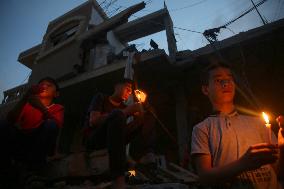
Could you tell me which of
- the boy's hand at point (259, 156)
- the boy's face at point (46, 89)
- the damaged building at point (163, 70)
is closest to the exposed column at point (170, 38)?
the damaged building at point (163, 70)

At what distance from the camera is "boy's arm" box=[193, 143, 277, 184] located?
155cm

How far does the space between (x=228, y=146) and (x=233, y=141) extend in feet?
0.20

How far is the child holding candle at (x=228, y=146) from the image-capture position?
164 centimetres

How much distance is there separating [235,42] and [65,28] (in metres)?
8.42

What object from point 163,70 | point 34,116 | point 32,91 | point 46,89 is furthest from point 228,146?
point 163,70

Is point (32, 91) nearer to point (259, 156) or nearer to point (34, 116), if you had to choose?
point (34, 116)

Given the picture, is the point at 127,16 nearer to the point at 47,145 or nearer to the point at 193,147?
the point at 47,145

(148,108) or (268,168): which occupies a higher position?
(148,108)

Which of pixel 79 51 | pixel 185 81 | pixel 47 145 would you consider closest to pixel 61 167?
pixel 47 145

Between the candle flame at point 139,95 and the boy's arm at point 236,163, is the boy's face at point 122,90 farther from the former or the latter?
the boy's arm at point 236,163

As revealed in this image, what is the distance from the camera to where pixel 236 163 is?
5.58ft

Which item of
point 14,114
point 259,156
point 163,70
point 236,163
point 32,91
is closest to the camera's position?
point 259,156

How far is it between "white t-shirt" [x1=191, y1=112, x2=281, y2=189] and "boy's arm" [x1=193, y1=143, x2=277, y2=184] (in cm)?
10

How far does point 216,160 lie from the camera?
80.7 inches
